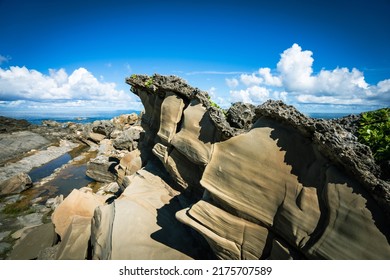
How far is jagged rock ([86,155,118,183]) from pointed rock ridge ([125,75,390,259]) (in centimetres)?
1538

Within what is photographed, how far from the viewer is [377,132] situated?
16.8ft

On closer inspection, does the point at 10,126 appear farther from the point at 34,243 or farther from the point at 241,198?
the point at 241,198

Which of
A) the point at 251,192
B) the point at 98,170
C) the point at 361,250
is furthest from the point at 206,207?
the point at 98,170

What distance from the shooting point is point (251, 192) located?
6.20m

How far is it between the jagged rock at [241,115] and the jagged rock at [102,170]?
59.9ft

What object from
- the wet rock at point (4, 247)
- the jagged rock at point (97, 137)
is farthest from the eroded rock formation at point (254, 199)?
the jagged rock at point (97, 137)

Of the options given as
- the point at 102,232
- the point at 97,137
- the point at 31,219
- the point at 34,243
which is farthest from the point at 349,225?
the point at 97,137

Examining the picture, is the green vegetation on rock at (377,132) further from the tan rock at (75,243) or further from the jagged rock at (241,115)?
the tan rock at (75,243)

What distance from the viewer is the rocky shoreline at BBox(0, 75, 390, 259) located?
4.51m

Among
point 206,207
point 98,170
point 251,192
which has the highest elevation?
point 251,192

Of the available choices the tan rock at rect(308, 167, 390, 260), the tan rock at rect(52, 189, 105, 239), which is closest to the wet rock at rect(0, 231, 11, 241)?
the tan rock at rect(52, 189, 105, 239)

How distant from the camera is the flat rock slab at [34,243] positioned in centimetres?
1136
